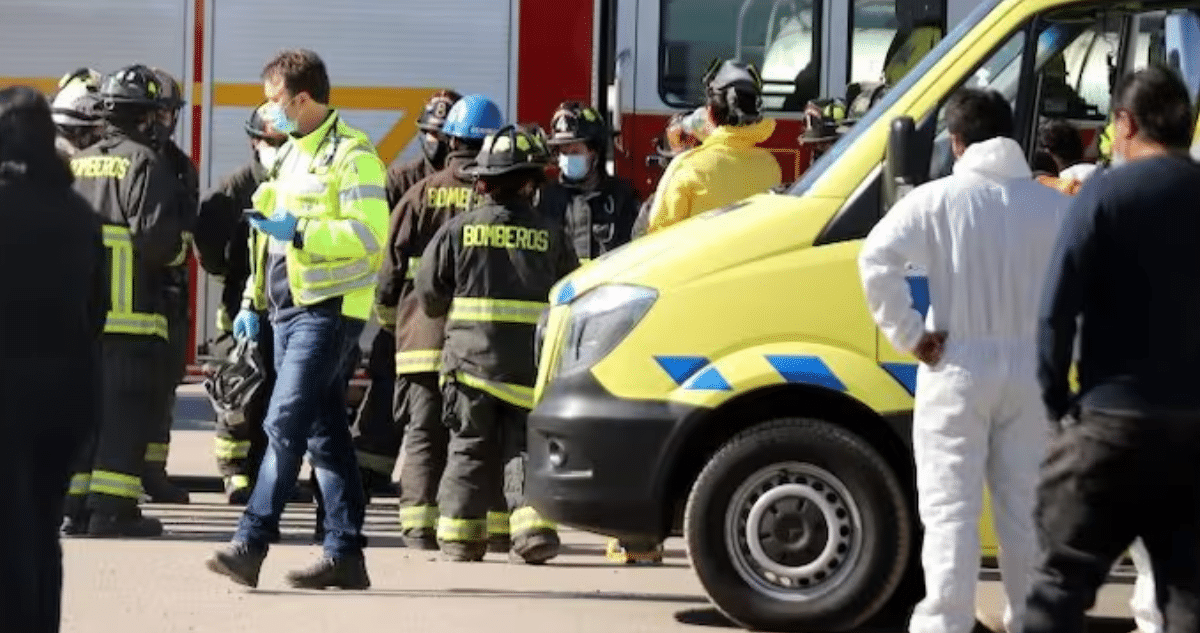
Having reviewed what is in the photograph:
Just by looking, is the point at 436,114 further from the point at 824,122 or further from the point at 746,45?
the point at 746,45

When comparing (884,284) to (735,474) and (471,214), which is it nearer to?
(735,474)

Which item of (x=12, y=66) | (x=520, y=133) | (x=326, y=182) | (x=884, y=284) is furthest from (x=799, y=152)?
(x=884, y=284)

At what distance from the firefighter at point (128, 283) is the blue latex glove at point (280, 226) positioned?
201cm

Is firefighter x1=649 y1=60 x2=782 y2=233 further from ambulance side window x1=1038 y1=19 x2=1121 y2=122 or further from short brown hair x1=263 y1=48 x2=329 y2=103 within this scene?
short brown hair x1=263 y1=48 x2=329 y2=103

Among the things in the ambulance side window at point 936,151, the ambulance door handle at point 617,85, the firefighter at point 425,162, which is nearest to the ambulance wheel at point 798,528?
the ambulance side window at point 936,151

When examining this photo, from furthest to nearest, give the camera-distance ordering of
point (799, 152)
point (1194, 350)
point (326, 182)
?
point (799, 152) < point (326, 182) < point (1194, 350)

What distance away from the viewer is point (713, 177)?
12.4 m

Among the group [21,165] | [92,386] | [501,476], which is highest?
[21,165]

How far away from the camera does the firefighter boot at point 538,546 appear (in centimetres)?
1228

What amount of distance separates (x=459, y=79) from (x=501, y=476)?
7197mm

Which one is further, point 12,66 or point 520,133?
point 12,66

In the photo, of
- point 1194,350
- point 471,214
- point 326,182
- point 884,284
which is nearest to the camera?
point 1194,350

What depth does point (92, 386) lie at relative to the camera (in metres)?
7.96

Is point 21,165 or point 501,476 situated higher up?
point 21,165
